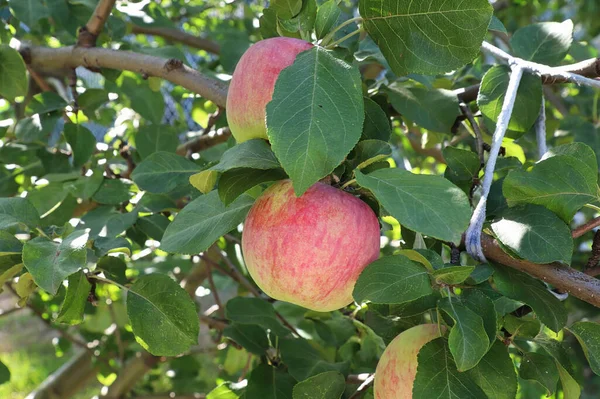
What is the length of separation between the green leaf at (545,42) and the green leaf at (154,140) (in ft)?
2.31

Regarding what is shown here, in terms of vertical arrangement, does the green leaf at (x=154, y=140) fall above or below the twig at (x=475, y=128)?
below

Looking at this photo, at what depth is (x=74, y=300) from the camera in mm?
913

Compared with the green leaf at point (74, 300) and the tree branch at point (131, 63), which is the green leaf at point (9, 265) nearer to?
the green leaf at point (74, 300)

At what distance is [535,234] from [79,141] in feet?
3.18

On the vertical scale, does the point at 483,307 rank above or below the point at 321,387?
above

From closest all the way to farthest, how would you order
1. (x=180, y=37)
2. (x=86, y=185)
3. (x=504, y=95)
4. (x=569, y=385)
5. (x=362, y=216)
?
1. (x=362, y=216)
2. (x=569, y=385)
3. (x=504, y=95)
4. (x=86, y=185)
5. (x=180, y=37)

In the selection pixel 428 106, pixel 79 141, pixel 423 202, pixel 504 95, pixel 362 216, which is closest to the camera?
pixel 423 202

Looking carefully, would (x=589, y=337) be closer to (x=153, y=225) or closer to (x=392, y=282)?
(x=392, y=282)

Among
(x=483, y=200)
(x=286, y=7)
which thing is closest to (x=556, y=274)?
(x=483, y=200)

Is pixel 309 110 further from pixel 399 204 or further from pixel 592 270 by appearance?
pixel 592 270

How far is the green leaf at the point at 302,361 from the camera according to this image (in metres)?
1.19

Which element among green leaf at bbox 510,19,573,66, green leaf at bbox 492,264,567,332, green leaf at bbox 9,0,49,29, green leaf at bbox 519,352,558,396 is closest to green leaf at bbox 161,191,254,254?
green leaf at bbox 492,264,567,332

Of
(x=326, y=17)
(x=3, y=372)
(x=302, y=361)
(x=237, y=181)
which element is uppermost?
(x=326, y=17)

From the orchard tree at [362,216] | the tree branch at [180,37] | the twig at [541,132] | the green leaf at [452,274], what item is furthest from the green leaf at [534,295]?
the tree branch at [180,37]
